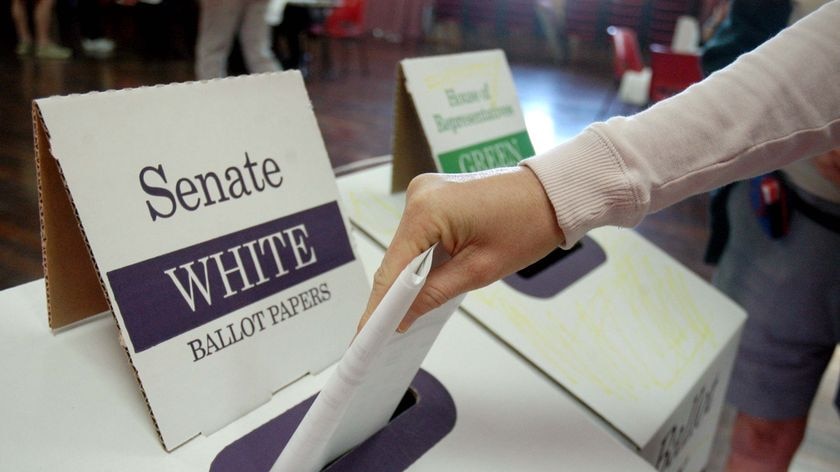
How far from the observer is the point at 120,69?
14.2ft

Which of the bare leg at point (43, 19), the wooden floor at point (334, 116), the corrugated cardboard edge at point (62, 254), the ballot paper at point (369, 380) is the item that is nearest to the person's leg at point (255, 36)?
the wooden floor at point (334, 116)

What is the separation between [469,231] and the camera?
0.45 m

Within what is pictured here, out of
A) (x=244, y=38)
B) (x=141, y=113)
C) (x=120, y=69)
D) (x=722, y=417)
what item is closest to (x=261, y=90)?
(x=141, y=113)

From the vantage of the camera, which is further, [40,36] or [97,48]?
[97,48]

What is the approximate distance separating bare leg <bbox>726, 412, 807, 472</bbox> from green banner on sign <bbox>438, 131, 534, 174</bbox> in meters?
0.79

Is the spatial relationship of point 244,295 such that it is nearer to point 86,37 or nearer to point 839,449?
point 839,449

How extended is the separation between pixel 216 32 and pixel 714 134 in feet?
8.69

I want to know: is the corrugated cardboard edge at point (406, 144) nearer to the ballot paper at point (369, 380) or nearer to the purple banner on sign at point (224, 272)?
the purple banner on sign at point (224, 272)

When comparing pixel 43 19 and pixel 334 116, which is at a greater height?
pixel 43 19

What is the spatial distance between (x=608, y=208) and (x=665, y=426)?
0.39m

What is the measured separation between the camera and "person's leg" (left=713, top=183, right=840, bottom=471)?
1.09 metres

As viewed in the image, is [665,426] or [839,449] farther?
[839,449]

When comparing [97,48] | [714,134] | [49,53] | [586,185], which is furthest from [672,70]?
[97,48]

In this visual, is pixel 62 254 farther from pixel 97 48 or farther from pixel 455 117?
pixel 97 48
